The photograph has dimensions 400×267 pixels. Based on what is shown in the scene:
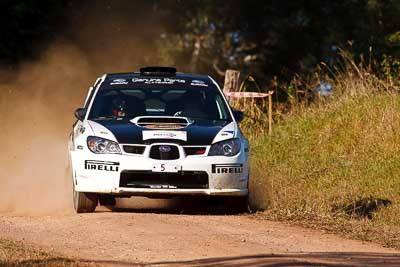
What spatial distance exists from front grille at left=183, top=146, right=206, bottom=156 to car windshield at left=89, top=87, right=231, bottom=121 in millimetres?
974

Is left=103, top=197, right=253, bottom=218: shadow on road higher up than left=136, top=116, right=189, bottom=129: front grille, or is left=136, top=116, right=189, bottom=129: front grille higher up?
left=136, top=116, right=189, bottom=129: front grille

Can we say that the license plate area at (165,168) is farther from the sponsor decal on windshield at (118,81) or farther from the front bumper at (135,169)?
the sponsor decal on windshield at (118,81)

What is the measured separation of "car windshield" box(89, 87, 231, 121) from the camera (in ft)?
48.5

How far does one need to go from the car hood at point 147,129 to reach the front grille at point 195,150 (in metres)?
0.06

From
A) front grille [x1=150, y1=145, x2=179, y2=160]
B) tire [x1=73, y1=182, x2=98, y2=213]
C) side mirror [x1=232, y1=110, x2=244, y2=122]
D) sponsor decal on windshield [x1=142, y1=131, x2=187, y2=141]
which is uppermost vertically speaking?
side mirror [x1=232, y1=110, x2=244, y2=122]

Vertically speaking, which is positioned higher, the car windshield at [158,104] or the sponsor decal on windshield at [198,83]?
the sponsor decal on windshield at [198,83]

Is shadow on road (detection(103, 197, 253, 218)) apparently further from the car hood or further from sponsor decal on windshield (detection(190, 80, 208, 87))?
sponsor decal on windshield (detection(190, 80, 208, 87))

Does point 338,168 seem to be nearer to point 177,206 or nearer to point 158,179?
point 177,206

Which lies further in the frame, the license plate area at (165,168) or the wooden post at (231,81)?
the wooden post at (231,81)

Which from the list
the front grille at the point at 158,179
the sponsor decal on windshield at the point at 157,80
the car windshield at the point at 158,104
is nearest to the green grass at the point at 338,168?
the front grille at the point at 158,179

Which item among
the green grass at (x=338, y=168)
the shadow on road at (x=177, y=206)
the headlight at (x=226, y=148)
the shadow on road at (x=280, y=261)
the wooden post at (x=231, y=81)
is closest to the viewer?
the shadow on road at (x=280, y=261)

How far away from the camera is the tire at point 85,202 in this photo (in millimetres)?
13906

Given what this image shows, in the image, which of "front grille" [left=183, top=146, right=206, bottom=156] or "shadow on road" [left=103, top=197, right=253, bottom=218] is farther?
"shadow on road" [left=103, top=197, right=253, bottom=218]

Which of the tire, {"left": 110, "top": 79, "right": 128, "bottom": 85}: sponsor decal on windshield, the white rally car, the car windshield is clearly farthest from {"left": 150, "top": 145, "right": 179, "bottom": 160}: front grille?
{"left": 110, "top": 79, "right": 128, "bottom": 85}: sponsor decal on windshield
